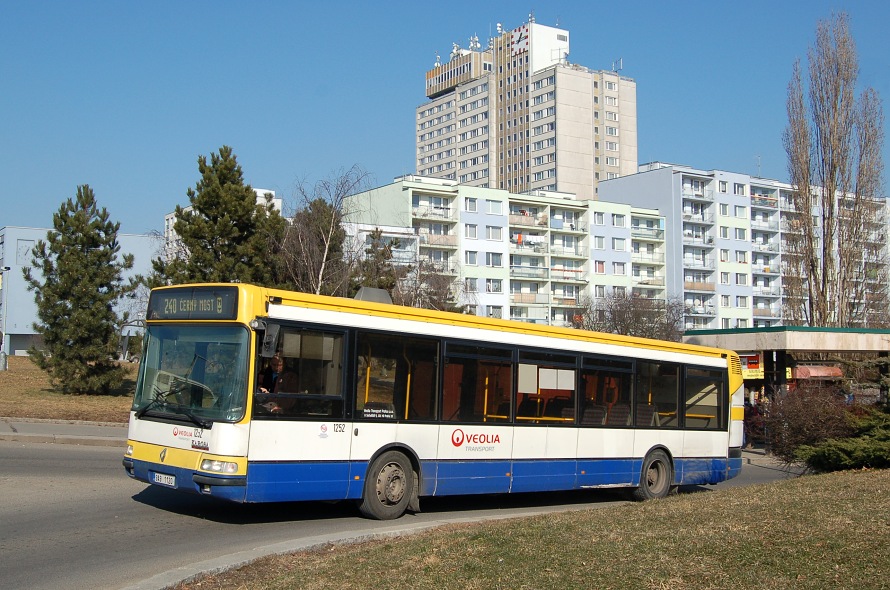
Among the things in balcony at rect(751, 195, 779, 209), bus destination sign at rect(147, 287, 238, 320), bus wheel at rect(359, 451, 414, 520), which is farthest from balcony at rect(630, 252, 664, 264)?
bus destination sign at rect(147, 287, 238, 320)

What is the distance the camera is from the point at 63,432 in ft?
69.3

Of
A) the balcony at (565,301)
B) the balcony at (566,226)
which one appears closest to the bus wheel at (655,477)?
the balcony at (565,301)

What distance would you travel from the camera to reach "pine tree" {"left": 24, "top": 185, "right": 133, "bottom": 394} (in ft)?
97.9

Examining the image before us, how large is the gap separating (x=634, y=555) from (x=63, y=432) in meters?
17.0

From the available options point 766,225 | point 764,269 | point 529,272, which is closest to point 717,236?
point 766,225

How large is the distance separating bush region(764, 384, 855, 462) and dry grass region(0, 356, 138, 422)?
17100mm

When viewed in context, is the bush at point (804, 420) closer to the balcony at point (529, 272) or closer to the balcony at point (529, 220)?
the balcony at point (529, 272)

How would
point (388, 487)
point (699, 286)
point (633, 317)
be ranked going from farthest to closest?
point (699, 286) < point (633, 317) < point (388, 487)

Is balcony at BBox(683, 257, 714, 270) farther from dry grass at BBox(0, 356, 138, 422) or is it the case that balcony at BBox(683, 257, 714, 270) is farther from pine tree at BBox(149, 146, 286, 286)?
pine tree at BBox(149, 146, 286, 286)

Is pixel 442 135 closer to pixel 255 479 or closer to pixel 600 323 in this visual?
A: pixel 600 323

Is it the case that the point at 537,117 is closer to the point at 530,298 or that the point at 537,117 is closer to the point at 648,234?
the point at 648,234

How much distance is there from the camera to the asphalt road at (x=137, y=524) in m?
8.52

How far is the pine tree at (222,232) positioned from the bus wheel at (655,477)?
16.0 metres

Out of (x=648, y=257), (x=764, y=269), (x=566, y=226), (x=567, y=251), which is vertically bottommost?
(x=567, y=251)
